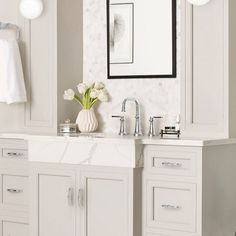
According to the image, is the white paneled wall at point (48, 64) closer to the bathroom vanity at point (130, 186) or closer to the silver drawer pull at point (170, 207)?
the bathroom vanity at point (130, 186)

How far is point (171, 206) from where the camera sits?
12.1 ft

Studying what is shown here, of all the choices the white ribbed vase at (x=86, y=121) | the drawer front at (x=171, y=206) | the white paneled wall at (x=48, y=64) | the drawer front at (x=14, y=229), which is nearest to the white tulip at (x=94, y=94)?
the white ribbed vase at (x=86, y=121)

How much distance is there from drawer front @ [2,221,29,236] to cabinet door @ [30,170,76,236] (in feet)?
0.70

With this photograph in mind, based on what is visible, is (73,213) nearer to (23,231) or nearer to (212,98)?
(23,231)

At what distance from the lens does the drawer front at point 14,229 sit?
A: 430 cm

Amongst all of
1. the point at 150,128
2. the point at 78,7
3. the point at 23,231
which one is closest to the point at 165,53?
the point at 150,128

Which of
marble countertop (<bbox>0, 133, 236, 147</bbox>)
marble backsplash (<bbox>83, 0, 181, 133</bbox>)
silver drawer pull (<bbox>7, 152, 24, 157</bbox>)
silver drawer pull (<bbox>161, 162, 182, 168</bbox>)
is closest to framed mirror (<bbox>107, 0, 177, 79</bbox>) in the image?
marble backsplash (<bbox>83, 0, 181, 133</bbox>)

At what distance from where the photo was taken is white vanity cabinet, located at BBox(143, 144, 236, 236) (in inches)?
141

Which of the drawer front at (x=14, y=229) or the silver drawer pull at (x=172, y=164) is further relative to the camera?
the drawer front at (x=14, y=229)

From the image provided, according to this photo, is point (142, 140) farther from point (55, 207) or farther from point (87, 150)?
point (55, 207)

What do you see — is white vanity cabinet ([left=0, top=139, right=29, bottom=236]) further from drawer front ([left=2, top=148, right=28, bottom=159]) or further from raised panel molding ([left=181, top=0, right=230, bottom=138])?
raised panel molding ([left=181, top=0, right=230, bottom=138])

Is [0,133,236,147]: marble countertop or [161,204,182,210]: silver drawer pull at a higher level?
[0,133,236,147]: marble countertop

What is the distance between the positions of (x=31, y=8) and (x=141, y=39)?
773 millimetres

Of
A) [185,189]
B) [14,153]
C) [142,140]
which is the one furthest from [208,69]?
[14,153]
